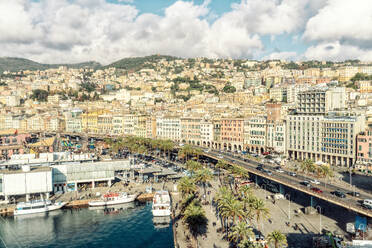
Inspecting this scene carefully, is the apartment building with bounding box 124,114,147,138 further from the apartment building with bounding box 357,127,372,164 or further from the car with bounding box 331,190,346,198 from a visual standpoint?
the car with bounding box 331,190,346,198

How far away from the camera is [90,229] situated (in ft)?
172

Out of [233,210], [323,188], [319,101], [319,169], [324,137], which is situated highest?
[319,101]

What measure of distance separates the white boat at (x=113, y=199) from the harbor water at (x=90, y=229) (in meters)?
1.04

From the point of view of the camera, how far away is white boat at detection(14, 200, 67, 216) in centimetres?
5834

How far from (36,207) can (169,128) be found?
2864 inches

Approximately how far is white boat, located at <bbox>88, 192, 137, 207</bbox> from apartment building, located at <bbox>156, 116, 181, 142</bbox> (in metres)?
61.5

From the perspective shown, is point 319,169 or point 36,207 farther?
point 319,169

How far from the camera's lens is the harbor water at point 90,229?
157ft

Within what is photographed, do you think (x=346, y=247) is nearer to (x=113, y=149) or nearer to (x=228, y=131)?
(x=228, y=131)

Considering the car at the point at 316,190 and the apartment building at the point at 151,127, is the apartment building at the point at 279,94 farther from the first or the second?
the car at the point at 316,190

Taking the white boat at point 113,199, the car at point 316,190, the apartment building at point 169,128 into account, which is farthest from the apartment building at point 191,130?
the car at point 316,190

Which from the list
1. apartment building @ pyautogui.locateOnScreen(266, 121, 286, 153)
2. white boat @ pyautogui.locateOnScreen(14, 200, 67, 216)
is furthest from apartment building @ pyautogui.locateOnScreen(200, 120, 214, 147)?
white boat @ pyautogui.locateOnScreen(14, 200, 67, 216)

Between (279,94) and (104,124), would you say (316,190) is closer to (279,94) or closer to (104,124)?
(104,124)

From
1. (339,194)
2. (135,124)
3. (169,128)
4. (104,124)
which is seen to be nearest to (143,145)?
(169,128)
